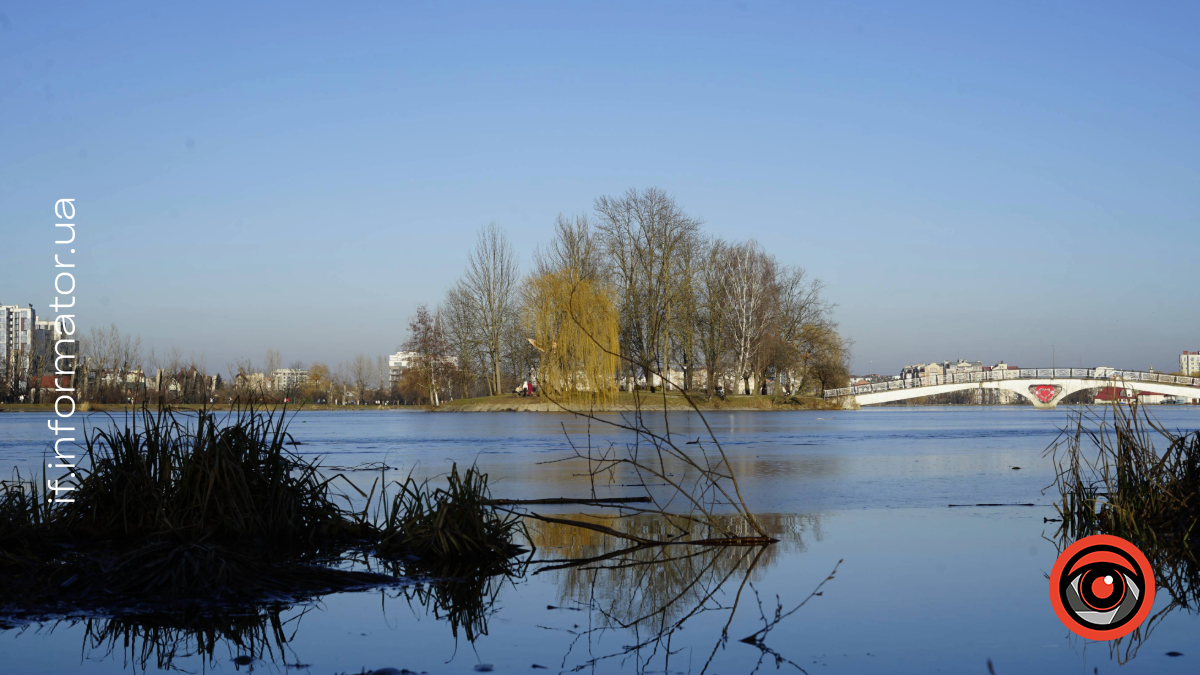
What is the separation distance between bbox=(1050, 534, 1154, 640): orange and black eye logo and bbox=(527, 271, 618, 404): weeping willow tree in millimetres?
31980

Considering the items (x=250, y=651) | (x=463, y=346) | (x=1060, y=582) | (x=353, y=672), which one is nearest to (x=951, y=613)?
(x=1060, y=582)

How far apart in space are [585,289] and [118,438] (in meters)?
32.6

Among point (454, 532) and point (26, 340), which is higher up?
point (26, 340)

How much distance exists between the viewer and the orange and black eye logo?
3615mm

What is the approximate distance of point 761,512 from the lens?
23.7 ft

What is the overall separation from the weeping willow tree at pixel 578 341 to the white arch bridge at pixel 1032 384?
22.6m

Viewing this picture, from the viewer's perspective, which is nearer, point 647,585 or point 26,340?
point 647,585

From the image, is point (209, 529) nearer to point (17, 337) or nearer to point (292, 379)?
point (17, 337)

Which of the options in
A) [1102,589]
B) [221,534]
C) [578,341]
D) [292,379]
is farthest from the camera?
[292,379]

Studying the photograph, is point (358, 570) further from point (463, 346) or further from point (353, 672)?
A: point (463, 346)

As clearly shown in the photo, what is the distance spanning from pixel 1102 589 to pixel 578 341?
111 feet

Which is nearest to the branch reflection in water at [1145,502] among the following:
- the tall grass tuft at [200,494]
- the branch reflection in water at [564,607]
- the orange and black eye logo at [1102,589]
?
the orange and black eye logo at [1102,589]

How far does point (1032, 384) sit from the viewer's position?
195 feet

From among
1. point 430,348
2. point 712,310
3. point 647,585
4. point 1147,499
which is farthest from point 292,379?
point 647,585
